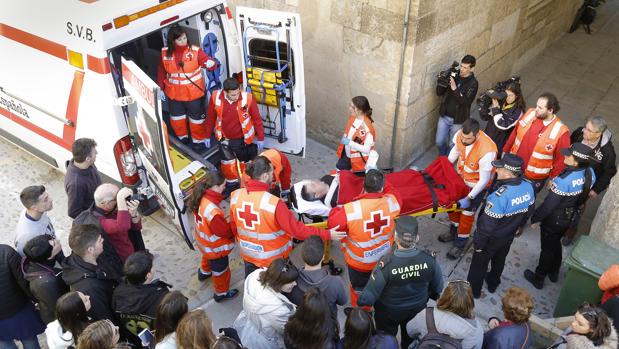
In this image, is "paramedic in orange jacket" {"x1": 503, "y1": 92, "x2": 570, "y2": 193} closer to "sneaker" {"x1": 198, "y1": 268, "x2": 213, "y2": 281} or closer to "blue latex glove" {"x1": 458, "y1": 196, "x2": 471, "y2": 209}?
"blue latex glove" {"x1": 458, "y1": 196, "x2": 471, "y2": 209}

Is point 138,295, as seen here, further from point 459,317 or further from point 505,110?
point 505,110

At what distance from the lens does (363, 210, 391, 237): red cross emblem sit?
→ 153 inches

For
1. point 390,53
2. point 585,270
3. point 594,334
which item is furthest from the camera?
point 390,53

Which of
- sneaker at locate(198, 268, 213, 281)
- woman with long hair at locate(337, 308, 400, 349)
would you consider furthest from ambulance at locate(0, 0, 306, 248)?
woman with long hair at locate(337, 308, 400, 349)

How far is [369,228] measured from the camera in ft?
12.9

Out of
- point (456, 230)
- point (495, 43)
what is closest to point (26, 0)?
point (456, 230)

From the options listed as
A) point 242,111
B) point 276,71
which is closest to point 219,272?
point 242,111

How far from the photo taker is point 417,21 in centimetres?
548

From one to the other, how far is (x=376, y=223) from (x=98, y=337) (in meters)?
2.12

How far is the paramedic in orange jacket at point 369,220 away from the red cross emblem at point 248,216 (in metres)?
0.60

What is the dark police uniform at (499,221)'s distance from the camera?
161 inches

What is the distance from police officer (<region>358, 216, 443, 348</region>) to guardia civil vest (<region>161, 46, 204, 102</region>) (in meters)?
3.46

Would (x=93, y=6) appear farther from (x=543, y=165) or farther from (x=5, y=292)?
(x=543, y=165)

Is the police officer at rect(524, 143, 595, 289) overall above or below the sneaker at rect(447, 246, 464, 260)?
above
